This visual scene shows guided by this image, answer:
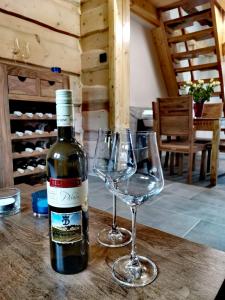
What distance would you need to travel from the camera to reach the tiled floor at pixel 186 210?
5.05 feet

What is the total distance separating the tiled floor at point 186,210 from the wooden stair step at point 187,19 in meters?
2.76

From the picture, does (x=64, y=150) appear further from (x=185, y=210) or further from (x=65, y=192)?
(x=185, y=210)

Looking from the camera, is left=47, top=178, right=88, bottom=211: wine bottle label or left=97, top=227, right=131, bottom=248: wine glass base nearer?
left=47, top=178, right=88, bottom=211: wine bottle label

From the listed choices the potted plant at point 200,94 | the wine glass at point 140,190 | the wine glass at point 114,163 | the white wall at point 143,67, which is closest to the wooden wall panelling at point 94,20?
the white wall at point 143,67

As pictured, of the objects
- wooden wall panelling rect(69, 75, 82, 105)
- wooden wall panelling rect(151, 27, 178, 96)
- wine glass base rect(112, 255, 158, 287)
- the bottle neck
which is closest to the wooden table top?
wine glass base rect(112, 255, 158, 287)

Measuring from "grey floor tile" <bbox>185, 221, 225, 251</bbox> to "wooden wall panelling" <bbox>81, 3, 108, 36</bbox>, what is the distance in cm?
228

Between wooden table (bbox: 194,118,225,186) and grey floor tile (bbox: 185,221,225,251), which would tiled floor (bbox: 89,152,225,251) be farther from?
wooden table (bbox: 194,118,225,186)

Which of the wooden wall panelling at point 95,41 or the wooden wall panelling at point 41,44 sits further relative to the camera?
the wooden wall panelling at point 95,41

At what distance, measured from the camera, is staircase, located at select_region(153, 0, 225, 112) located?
3776 millimetres

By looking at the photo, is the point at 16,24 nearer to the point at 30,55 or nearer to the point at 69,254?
the point at 30,55

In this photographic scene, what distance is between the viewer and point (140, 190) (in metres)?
0.60

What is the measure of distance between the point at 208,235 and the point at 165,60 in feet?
12.2

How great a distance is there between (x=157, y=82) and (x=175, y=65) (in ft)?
1.50

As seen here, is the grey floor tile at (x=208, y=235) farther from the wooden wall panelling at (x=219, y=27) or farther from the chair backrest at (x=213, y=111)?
the wooden wall panelling at (x=219, y=27)
